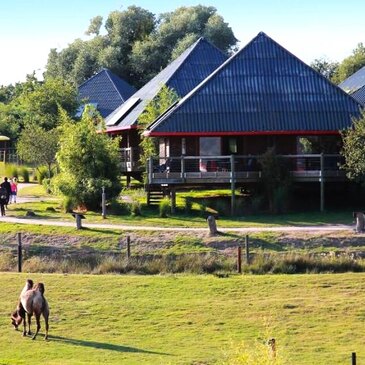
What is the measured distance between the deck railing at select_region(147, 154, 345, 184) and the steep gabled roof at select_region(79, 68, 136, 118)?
25.7 metres

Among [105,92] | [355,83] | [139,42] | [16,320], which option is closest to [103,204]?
[16,320]

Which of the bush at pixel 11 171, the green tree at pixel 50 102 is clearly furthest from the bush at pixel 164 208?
the green tree at pixel 50 102

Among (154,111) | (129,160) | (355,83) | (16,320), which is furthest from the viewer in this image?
(355,83)

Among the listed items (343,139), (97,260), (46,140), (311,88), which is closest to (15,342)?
(97,260)

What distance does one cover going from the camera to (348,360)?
20219 millimetres

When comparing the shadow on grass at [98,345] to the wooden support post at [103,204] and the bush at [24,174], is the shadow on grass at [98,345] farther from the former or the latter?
the bush at [24,174]

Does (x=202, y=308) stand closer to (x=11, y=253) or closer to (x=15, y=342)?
(x=15, y=342)

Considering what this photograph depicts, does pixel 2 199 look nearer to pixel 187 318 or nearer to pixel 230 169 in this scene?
pixel 230 169

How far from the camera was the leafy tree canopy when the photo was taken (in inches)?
3684

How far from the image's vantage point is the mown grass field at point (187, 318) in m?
21.1

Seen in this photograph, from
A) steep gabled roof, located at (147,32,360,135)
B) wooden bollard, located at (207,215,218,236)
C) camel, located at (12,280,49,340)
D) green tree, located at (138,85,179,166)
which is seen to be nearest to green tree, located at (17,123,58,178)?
green tree, located at (138,85,179,166)

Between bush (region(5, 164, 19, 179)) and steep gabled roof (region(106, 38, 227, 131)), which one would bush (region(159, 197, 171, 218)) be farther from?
bush (region(5, 164, 19, 179))

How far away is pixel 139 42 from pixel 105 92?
2411 cm

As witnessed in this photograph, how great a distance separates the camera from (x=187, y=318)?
2497 centimetres
